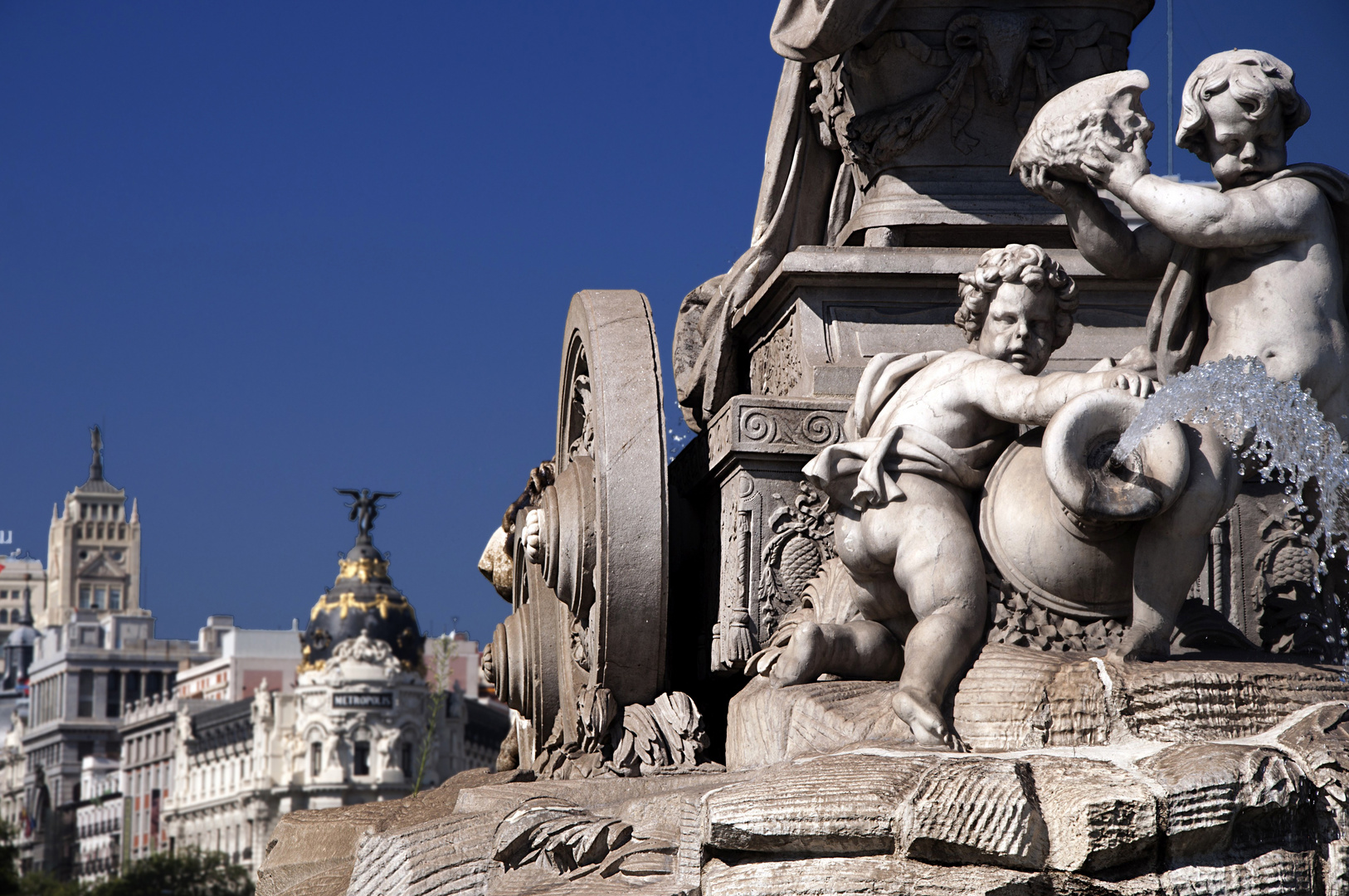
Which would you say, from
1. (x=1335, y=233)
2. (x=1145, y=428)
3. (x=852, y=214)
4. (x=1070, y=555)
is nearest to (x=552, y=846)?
(x=1070, y=555)

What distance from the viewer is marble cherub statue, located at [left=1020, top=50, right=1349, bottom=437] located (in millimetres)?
5000

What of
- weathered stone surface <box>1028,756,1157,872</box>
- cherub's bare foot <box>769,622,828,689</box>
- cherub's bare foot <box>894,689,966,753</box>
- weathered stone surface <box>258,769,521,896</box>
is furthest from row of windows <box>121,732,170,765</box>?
weathered stone surface <box>1028,756,1157,872</box>

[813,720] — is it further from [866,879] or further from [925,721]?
[866,879]

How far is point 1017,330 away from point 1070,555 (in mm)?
662

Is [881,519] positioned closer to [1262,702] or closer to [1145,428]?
[1145,428]

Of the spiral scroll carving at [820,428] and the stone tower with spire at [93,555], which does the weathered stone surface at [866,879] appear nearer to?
the spiral scroll carving at [820,428]

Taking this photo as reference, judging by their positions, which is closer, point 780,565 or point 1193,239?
point 1193,239

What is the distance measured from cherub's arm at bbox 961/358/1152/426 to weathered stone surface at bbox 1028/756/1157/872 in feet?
3.79

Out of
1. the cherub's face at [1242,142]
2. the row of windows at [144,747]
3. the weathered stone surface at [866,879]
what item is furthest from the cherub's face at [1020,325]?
the row of windows at [144,747]

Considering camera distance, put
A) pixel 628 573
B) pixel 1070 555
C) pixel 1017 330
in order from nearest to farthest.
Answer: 1. pixel 1070 555
2. pixel 1017 330
3. pixel 628 573

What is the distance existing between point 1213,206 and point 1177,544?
3.09ft

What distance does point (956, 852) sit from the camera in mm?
3852

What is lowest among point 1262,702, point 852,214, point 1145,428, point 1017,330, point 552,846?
point 552,846

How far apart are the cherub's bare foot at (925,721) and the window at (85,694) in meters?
134
